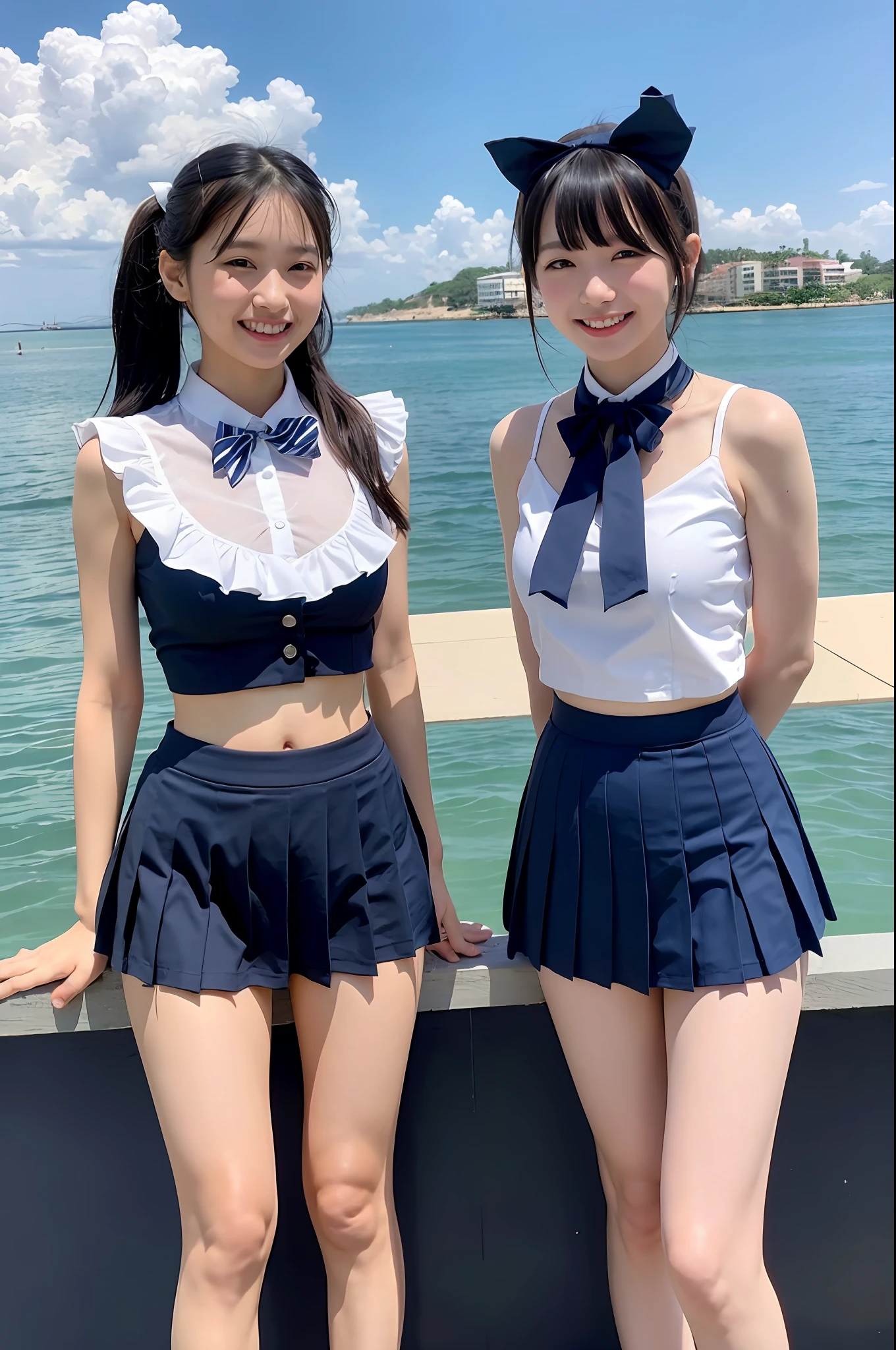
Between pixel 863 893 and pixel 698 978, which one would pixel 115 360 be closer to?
pixel 698 978

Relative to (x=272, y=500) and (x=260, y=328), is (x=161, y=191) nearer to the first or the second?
(x=260, y=328)

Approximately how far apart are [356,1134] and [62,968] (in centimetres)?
52

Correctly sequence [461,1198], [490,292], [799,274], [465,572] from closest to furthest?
1. [461,1198]
2. [465,572]
3. [490,292]
4. [799,274]

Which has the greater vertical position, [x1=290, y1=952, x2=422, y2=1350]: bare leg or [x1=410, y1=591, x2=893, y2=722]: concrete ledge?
[x1=290, y1=952, x2=422, y2=1350]: bare leg

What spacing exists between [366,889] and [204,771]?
0.29 metres

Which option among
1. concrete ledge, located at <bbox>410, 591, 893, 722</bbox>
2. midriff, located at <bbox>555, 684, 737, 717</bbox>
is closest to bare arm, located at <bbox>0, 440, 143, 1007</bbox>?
midriff, located at <bbox>555, 684, 737, 717</bbox>

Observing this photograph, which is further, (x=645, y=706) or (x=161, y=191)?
(x=161, y=191)

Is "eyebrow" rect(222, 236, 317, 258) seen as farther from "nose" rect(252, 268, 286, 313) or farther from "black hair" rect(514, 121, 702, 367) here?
"black hair" rect(514, 121, 702, 367)

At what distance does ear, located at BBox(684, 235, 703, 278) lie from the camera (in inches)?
66.2

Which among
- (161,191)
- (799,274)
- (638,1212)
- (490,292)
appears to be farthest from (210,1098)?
(799,274)

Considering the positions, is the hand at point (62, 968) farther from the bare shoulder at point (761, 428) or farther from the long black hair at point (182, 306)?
the bare shoulder at point (761, 428)

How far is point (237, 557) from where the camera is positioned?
1.66m

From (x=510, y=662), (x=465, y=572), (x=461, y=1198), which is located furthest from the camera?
A: (x=465, y=572)

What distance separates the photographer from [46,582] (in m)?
14.2
